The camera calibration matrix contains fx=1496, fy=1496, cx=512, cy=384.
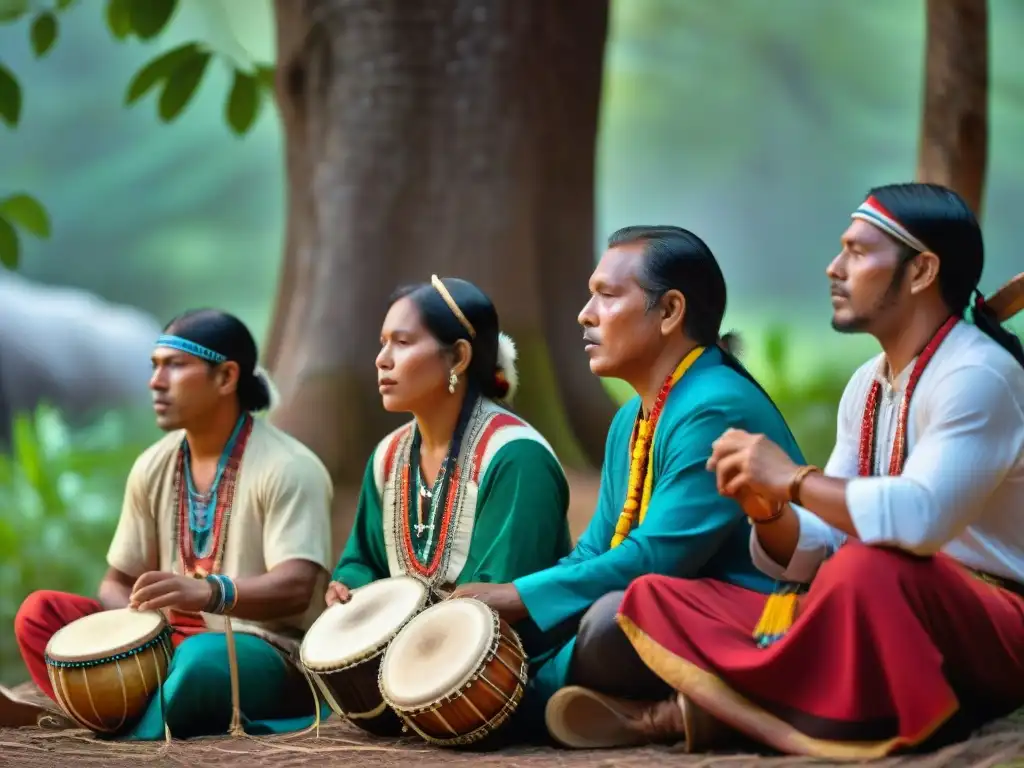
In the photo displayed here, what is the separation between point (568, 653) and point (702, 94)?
6.15 m

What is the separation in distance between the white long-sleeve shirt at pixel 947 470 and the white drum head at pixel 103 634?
1.85m

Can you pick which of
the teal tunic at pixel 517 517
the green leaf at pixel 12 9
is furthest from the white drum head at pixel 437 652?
the green leaf at pixel 12 9

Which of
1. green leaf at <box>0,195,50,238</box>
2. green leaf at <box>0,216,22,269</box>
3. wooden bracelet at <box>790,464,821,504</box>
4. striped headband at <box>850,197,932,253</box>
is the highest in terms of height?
green leaf at <box>0,195,50,238</box>

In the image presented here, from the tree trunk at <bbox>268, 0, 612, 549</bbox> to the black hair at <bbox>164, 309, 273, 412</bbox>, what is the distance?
125 cm

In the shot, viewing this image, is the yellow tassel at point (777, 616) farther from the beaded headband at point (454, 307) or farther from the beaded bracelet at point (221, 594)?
the beaded bracelet at point (221, 594)

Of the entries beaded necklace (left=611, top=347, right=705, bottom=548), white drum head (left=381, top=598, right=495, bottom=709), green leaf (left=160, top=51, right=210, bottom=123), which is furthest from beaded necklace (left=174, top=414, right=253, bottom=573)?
green leaf (left=160, top=51, right=210, bottom=123)

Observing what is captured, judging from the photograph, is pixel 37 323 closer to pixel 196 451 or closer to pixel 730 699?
pixel 196 451

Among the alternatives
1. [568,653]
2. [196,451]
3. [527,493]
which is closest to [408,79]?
[196,451]

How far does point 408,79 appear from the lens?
6.61m

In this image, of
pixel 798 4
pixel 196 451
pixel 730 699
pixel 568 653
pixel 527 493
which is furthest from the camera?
pixel 798 4

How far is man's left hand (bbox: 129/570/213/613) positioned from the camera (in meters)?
4.43

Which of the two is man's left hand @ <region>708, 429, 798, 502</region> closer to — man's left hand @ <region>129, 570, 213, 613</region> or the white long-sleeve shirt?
the white long-sleeve shirt

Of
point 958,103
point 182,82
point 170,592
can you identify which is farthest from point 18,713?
point 958,103

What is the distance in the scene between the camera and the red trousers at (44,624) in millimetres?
4730
